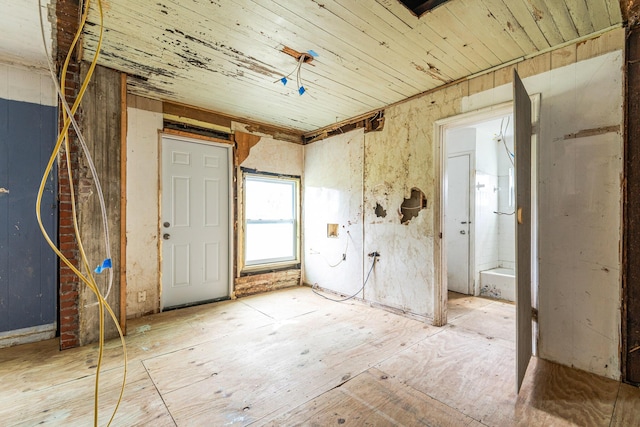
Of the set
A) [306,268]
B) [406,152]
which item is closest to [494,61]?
[406,152]

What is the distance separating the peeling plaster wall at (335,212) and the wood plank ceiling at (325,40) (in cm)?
105

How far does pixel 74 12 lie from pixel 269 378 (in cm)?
299

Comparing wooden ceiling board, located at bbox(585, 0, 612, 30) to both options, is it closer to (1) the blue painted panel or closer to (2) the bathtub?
(2) the bathtub

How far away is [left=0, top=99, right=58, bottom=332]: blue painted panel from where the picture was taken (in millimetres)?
2619

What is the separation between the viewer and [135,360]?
234 cm

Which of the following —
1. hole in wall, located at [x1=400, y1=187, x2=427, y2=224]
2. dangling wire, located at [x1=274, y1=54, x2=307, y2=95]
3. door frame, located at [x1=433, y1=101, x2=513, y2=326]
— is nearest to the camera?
dangling wire, located at [x1=274, y1=54, x2=307, y2=95]

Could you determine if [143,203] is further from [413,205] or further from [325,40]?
[413,205]

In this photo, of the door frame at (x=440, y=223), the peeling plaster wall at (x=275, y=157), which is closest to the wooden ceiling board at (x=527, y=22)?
the door frame at (x=440, y=223)

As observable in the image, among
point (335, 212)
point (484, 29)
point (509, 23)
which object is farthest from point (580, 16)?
point (335, 212)

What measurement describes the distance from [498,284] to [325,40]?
3939 millimetres


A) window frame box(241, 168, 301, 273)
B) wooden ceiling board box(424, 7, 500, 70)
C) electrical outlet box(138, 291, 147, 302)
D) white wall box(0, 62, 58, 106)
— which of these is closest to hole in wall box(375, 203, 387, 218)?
window frame box(241, 168, 301, 273)

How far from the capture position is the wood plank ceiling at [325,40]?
1.96m

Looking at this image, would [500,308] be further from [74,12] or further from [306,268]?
[74,12]

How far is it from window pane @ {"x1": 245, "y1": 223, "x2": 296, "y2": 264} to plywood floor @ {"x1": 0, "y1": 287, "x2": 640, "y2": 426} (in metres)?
1.39
